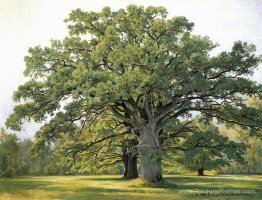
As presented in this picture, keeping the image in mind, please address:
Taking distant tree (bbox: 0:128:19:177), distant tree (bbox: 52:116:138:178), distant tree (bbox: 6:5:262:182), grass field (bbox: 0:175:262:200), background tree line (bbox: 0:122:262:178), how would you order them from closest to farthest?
1. grass field (bbox: 0:175:262:200)
2. distant tree (bbox: 6:5:262:182)
3. background tree line (bbox: 0:122:262:178)
4. distant tree (bbox: 52:116:138:178)
5. distant tree (bbox: 0:128:19:177)

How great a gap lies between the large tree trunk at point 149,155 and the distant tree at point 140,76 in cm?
9

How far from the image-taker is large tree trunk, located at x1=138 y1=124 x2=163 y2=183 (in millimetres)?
35625

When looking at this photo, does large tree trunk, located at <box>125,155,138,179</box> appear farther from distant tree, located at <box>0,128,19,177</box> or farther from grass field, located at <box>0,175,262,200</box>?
distant tree, located at <box>0,128,19,177</box>

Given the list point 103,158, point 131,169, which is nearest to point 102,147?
point 103,158

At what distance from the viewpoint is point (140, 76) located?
31094mm

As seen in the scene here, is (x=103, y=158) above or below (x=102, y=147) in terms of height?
below

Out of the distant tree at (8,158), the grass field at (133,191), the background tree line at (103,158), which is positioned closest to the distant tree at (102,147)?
the background tree line at (103,158)

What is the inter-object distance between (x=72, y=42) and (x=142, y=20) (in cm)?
744

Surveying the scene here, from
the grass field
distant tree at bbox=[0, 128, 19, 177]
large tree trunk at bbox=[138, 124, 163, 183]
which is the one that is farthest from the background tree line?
the grass field

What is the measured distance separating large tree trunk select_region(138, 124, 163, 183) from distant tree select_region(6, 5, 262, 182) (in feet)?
0.29

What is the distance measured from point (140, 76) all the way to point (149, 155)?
25.5ft

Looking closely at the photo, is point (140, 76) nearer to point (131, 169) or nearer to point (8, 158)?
point (131, 169)

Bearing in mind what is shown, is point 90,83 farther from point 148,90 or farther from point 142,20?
point 142,20

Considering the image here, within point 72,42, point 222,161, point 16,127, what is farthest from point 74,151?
point 222,161
